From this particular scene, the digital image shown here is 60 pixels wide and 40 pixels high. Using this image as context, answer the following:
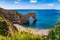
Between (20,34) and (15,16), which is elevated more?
(15,16)

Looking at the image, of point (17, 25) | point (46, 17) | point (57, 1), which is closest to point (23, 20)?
point (17, 25)

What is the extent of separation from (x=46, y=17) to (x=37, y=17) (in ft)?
0.42

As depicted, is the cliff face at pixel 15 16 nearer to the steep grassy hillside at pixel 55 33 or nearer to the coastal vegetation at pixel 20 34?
the coastal vegetation at pixel 20 34

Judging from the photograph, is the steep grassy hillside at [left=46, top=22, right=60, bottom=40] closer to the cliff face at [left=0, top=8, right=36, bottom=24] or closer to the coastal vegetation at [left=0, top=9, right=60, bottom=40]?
the coastal vegetation at [left=0, top=9, right=60, bottom=40]

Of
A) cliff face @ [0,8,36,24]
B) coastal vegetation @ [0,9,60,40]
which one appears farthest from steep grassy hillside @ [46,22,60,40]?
cliff face @ [0,8,36,24]

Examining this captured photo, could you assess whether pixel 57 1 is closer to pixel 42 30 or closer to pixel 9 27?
pixel 42 30

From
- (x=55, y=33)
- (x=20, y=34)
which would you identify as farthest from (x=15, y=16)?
(x=55, y=33)

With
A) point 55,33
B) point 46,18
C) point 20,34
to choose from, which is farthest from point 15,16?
point 55,33

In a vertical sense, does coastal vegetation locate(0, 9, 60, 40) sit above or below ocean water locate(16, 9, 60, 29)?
below

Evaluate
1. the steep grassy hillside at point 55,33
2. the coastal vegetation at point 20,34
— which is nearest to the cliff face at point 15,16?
the coastal vegetation at point 20,34

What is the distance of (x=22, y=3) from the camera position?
3566mm

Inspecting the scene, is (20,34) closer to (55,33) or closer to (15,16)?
(15,16)

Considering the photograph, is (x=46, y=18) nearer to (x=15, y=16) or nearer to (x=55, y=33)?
(x=55, y=33)

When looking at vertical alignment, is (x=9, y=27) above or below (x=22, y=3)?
below
